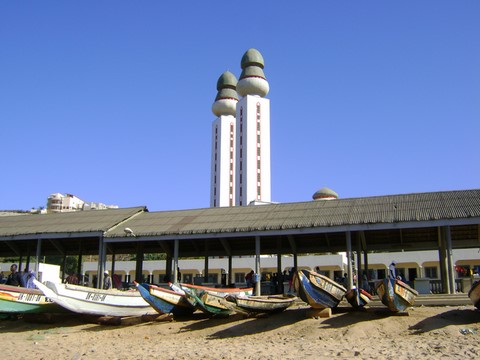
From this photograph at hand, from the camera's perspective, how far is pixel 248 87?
77.0 m

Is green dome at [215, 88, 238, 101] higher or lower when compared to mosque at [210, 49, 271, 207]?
higher

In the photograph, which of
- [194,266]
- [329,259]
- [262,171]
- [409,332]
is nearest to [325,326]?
[409,332]

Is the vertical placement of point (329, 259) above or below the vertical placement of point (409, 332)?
above

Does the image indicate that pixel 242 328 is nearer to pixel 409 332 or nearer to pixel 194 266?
pixel 409 332

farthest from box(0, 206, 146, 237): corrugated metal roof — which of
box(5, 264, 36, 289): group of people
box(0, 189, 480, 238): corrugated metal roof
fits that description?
box(5, 264, 36, 289): group of people

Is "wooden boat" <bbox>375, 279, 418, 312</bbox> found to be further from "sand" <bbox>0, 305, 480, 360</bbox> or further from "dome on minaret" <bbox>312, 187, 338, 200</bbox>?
"dome on minaret" <bbox>312, 187, 338, 200</bbox>

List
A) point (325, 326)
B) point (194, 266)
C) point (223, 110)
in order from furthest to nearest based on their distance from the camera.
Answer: point (223, 110) → point (194, 266) → point (325, 326)

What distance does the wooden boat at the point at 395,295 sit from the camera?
1352 centimetres

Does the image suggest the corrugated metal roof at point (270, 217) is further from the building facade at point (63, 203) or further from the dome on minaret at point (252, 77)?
the building facade at point (63, 203)

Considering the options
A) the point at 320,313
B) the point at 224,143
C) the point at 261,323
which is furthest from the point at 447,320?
the point at 224,143

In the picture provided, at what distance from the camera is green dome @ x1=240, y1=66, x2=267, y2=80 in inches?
3061

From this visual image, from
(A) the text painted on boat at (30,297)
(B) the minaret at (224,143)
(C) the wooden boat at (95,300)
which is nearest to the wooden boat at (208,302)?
(C) the wooden boat at (95,300)

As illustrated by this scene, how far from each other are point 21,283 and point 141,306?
4328 millimetres

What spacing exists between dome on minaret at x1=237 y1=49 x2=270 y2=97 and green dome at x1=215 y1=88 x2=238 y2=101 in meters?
7.28
